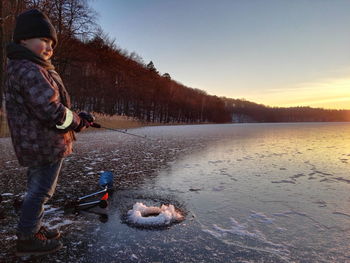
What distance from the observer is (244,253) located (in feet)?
8.88

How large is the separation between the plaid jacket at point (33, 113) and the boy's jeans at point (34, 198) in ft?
0.45

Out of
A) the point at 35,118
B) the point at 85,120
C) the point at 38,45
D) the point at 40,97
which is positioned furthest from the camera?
the point at 85,120

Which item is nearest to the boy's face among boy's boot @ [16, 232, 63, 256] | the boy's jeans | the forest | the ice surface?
the boy's jeans

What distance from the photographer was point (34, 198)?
2.62 meters

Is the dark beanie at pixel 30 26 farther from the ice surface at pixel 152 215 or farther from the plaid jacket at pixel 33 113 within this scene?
the ice surface at pixel 152 215

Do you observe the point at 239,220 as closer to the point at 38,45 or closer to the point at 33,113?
the point at 33,113

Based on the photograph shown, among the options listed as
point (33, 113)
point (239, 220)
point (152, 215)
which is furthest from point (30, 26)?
point (239, 220)

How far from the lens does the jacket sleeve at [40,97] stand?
2.40 metres

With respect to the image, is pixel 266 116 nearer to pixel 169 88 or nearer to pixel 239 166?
pixel 169 88

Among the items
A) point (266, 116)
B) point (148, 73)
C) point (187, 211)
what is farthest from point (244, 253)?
point (266, 116)

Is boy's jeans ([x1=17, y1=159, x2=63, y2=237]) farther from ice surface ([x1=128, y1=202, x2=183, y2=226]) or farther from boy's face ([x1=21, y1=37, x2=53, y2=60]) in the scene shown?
ice surface ([x1=128, y1=202, x2=183, y2=226])

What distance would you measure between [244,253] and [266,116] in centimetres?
19207

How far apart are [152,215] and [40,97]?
2274mm

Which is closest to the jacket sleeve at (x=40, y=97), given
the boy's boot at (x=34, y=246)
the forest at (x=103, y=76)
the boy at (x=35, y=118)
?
the boy at (x=35, y=118)
